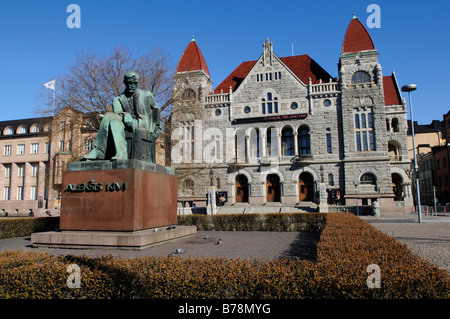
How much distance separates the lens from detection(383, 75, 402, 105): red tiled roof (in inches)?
1677

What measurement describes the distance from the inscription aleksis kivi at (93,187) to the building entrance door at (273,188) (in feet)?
102

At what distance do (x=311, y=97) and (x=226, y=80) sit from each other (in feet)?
42.2

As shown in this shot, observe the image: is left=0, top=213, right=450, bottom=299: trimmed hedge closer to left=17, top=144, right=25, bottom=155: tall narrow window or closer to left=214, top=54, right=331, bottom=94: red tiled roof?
left=214, top=54, right=331, bottom=94: red tiled roof

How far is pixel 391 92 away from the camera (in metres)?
43.7

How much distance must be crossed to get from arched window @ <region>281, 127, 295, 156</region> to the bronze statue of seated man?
98.1ft

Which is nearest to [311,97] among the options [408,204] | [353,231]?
[408,204]

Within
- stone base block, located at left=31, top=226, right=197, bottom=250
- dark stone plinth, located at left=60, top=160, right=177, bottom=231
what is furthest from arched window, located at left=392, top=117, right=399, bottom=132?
stone base block, located at left=31, top=226, right=197, bottom=250

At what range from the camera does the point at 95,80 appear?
2658 cm

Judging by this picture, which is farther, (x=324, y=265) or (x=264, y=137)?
(x=264, y=137)

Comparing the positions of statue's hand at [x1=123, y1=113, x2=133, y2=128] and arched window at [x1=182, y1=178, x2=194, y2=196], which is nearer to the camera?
statue's hand at [x1=123, y1=113, x2=133, y2=128]

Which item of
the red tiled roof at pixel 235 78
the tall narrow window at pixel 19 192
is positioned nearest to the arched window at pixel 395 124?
the red tiled roof at pixel 235 78

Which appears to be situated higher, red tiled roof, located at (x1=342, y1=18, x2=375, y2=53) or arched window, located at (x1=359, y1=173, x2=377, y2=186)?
red tiled roof, located at (x1=342, y1=18, x2=375, y2=53)
